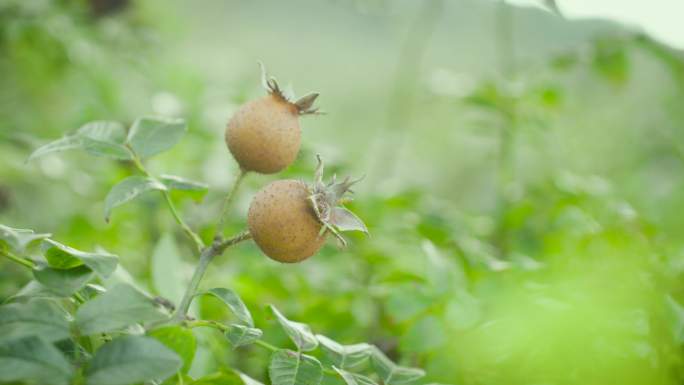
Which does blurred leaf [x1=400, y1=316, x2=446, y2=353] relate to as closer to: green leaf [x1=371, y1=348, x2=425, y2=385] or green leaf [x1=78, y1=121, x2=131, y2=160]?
green leaf [x1=371, y1=348, x2=425, y2=385]

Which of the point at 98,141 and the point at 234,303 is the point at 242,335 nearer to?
the point at 234,303

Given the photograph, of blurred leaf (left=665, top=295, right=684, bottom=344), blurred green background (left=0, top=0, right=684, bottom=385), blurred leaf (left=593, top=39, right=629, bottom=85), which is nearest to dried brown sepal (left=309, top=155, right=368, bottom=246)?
blurred green background (left=0, top=0, right=684, bottom=385)

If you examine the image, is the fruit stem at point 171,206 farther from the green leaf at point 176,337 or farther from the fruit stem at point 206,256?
the green leaf at point 176,337

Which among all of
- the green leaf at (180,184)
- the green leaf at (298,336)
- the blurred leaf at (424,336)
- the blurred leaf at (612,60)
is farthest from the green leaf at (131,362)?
the blurred leaf at (612,60)

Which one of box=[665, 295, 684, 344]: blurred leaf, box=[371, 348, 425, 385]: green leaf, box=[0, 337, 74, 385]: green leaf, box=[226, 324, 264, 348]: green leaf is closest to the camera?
box=[0, 337, 74, 385]: green leaf

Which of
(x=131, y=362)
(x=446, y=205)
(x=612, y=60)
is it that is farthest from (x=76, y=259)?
(x=612, y=60)

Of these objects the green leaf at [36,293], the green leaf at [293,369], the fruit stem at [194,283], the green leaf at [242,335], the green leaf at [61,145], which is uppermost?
the green leaf at [61,145]
